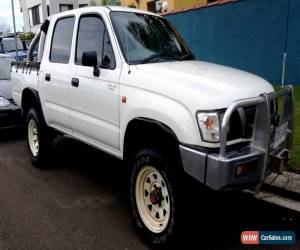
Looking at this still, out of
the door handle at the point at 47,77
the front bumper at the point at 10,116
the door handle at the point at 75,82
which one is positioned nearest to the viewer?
the door handle at the point at 75,82

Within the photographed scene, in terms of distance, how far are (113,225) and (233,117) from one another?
1811mm

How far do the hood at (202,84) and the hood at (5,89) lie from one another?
496 centimetres

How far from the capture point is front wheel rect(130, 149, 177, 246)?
345cm

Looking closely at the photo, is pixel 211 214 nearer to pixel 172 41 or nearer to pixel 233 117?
pixel 233 117

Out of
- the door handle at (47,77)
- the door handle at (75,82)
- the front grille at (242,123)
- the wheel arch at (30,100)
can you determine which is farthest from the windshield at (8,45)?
the front grille at (242,123)

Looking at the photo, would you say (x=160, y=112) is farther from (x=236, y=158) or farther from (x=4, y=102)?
(x=4, y=102)

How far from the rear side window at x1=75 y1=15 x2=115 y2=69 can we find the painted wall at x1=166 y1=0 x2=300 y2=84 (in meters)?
5.81

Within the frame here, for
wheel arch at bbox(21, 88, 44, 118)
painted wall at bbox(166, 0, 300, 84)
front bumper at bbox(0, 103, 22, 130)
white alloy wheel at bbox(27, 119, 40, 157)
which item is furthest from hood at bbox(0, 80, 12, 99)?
painted wall at bbox(166, 0, 300, 84)

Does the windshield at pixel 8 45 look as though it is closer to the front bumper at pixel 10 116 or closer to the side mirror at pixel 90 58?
the front bumper at pixel 10 116

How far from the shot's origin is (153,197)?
3.72 metres

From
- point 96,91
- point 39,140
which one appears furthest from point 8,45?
point 96,91

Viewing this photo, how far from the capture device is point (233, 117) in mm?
3223

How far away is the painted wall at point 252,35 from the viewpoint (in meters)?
9.70

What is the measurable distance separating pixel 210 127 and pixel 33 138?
13.1 feet
